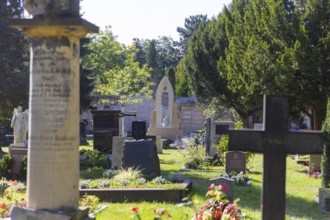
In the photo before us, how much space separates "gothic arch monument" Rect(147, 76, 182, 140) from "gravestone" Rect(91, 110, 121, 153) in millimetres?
11304

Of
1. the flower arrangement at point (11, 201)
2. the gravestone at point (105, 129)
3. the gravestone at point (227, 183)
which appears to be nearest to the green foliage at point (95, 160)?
the gravestone at point (105, 129)

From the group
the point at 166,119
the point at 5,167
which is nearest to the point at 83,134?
the point at 166,119

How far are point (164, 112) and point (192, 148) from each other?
16.8m

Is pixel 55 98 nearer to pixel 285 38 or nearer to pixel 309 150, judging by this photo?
pixel 309 150

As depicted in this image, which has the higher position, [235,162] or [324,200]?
[235,162]

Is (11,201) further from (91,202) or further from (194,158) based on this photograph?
(194,158)

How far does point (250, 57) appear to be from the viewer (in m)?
22.9

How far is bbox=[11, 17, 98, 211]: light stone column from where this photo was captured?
6.48 meters

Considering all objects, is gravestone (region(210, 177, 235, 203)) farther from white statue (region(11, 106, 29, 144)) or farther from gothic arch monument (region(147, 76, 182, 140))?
gothic arch monument (region(147, 76, 182, 140))

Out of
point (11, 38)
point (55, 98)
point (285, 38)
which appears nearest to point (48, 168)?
point (55, 98)

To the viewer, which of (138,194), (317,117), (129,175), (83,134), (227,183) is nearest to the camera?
A: (227,183)

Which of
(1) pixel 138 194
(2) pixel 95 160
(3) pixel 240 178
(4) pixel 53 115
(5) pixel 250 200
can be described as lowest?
(5) pixel 250 200

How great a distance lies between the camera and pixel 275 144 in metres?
5.61

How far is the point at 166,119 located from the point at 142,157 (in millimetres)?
21014
